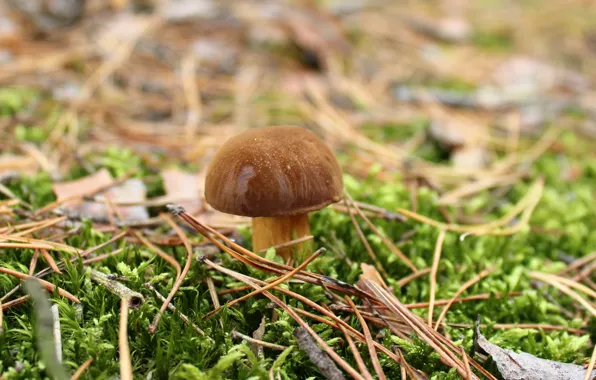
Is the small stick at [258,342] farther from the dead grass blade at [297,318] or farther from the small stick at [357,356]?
the small stick at [357,356]

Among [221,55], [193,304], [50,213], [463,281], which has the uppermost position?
[221,55]

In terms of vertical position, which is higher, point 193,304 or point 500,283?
point 193,304

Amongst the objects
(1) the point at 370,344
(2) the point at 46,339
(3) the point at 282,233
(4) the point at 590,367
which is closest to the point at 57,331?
(2) the point at 46,339

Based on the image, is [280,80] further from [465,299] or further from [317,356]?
[317,356]

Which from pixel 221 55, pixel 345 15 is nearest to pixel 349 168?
pixel 221 55

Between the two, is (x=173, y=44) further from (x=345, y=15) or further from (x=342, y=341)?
(x=342, y=341)

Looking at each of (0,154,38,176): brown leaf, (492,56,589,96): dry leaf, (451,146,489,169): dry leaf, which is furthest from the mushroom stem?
(492,56,589,96): dry leaf
